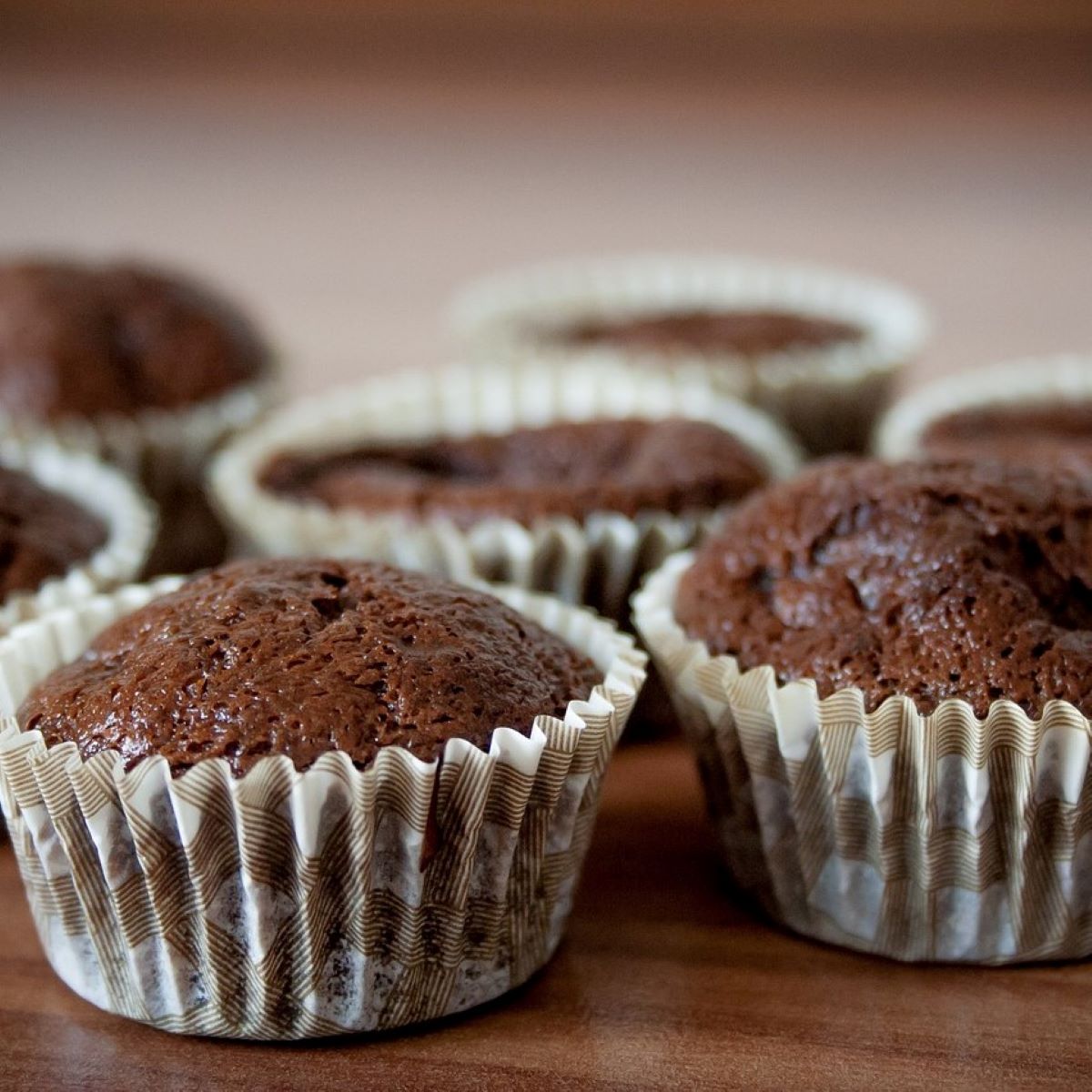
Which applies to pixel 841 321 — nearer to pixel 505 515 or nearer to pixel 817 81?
pixel 505 515

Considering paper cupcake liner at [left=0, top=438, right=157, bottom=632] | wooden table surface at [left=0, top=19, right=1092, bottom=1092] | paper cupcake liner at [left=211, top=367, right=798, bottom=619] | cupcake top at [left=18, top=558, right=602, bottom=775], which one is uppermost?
cupcake top at [left=18, top=558, right=602, bottom=775]

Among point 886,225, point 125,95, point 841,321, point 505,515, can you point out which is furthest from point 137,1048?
point 125,95

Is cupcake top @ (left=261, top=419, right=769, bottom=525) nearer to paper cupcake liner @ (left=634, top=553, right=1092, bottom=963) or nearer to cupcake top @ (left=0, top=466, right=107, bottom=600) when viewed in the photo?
cupcake top @ (left=0, top=466, right=107, bottom=600)

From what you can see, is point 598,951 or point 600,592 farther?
point 600,592

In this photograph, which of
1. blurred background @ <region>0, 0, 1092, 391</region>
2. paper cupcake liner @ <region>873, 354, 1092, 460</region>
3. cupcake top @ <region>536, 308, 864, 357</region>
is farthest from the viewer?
blurred background @ <region>0, 0, 1092, 391</region>

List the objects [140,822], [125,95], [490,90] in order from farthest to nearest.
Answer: [125,95] → [490,90] → [140,822]

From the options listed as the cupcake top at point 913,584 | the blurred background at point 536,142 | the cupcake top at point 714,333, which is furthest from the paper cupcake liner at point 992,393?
the blurred background at point 536,142

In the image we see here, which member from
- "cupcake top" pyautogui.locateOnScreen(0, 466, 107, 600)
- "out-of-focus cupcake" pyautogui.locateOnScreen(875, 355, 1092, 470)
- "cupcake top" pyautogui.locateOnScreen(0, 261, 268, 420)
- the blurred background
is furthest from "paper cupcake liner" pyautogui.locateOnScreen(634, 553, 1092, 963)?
the blurred background
